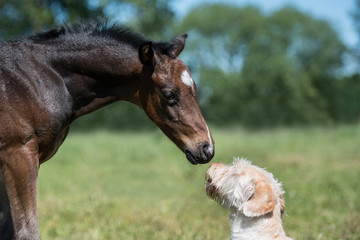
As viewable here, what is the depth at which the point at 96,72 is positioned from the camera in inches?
158

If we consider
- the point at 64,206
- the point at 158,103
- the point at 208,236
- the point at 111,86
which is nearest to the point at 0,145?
the point at 111,86

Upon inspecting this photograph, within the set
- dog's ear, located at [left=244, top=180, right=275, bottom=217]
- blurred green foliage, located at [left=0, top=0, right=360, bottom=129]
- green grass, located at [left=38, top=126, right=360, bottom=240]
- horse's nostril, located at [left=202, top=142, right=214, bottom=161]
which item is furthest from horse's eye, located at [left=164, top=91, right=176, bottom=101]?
blurred green foliage, located at [left=0, top=0, right=360, bottom=129]

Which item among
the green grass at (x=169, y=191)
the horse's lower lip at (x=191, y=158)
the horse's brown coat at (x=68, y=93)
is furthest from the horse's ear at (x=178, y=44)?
the green grass at (x=169, y=191)

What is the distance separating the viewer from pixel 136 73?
13.2 ft

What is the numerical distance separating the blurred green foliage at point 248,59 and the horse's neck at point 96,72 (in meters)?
11.6

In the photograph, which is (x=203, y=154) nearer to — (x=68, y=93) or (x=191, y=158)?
(x=191, y=158)

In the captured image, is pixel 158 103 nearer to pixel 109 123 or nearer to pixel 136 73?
pixel 136 73

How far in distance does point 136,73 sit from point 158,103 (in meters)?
0.34

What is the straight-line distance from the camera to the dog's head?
3111mm

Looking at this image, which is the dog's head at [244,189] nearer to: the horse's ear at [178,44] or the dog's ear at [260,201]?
the dog's ear at [260,201]

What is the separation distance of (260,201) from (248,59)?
1417 inches

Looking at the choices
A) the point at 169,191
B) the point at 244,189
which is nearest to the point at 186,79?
the point at 244,189

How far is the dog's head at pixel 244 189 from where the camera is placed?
3.11m

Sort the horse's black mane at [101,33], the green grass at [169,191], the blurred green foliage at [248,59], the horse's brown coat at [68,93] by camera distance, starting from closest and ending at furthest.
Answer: the horse's brown coat at [68,93]
the horse's black mane at [101,33]
the green grass at [169,191]
the blurred green foliage at [248,59]
